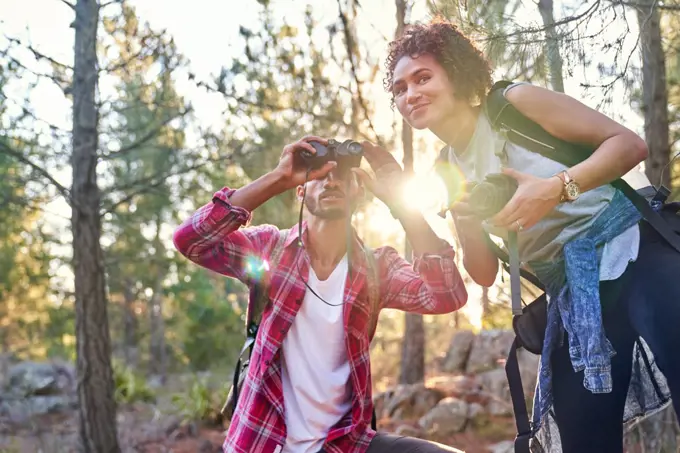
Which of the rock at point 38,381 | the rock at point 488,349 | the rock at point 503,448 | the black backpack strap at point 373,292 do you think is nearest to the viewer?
the black backpack strap at point 373,292

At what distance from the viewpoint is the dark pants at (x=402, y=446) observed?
201 cm

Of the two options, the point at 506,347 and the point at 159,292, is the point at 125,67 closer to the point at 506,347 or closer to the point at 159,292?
the point at 506,347

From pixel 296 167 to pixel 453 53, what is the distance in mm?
693

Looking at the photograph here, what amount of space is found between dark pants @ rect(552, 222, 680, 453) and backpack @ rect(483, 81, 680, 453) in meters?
0.06

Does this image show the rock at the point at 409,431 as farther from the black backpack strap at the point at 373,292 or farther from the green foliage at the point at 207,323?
the green foliage at the point at 207,323

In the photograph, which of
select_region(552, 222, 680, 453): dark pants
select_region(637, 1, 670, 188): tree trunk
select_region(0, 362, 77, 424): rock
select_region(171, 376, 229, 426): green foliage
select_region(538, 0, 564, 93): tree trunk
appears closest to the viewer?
select_region(552, 222, 680, 453): dark pants

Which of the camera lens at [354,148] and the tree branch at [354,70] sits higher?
the tree branch at [354,70]

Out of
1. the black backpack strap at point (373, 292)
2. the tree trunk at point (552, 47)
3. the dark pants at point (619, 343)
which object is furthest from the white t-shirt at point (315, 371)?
the tree trunk at point (552, 47)

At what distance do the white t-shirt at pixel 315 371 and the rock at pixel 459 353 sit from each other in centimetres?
854

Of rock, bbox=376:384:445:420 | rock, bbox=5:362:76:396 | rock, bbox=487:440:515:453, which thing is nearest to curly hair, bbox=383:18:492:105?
rock, bbox=487:440:515:453

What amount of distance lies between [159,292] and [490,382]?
13483 mm

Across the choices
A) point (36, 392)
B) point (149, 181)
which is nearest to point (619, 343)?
point (149, 181)

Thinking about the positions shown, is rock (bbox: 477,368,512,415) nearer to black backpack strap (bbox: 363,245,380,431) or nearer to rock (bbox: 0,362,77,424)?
black backpack strap (bbox: 363,245,380,431)

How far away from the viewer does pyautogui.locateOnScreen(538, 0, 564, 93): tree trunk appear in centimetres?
243
